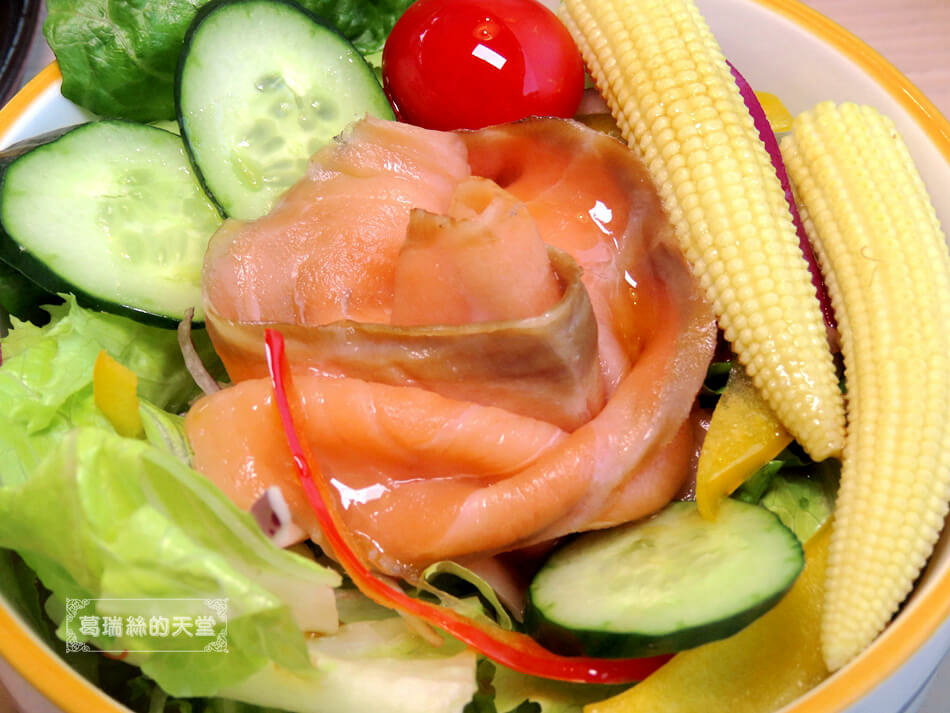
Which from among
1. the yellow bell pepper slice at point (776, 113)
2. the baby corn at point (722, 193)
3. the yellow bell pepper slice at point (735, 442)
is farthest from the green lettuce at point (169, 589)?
the yellow bell pepper slice at point (776, 113)

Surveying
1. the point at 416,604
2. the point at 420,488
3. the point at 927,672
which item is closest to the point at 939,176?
the point at 927,672

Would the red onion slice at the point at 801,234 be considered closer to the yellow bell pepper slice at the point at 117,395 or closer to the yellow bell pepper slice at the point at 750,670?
the yellow bell pepper slice at the point at 750,670

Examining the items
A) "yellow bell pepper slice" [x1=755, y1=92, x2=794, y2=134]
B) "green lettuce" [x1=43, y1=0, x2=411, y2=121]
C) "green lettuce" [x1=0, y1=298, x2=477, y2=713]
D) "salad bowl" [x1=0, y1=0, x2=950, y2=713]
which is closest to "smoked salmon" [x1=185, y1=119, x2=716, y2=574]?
"green lettuce" [x1=0, y1=298, x2=477, y2=713]

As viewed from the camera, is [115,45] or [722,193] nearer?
[722,193]

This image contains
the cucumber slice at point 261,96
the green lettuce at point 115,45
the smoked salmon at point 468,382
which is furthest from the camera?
the green lettuce at point 115,45

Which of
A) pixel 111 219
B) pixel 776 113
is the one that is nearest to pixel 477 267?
pixel 111 219

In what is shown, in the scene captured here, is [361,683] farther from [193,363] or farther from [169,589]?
[193,363]
